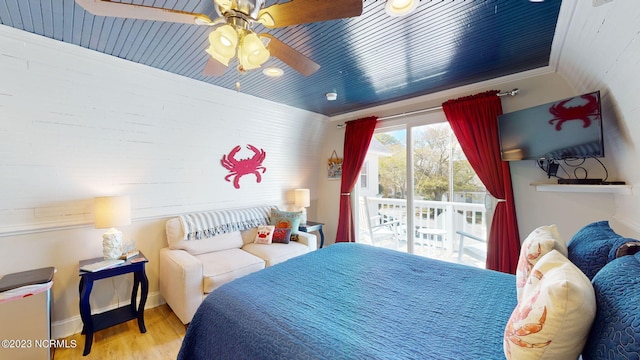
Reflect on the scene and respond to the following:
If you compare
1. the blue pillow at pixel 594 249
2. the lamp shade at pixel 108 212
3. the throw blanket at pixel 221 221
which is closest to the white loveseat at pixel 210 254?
the throw blanket at pixel 221 221

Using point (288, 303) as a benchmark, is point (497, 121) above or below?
above

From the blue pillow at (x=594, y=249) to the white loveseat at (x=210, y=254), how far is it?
238 cm

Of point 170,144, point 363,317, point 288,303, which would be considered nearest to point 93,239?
point 170,144

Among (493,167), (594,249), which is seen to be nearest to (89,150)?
(594,249)

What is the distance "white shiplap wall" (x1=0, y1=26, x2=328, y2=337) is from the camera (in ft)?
6.28

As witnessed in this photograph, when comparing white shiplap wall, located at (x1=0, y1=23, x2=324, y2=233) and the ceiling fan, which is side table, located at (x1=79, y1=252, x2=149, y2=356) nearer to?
white shiplap wall, located at (x1=0, y1=23, x2=324, y2=233)

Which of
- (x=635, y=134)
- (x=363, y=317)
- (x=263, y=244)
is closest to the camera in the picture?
(x=363, y=317)

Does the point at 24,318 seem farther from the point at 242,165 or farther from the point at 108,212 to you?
the point at 242,165

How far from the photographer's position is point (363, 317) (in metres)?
1.23

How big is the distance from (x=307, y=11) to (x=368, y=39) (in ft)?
2.95

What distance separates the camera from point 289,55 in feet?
5.18

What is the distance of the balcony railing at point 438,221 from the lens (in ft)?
11.0

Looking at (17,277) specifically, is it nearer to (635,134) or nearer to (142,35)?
(142,35)

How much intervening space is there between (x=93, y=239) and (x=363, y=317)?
101 inches
